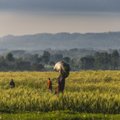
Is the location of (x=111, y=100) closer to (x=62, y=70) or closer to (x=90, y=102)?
(x=90, y=102)

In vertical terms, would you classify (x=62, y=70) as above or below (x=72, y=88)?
above

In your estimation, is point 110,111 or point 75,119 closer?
point 75,119

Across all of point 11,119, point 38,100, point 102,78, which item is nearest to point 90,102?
point 38,100

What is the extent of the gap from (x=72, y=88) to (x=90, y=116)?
27112 mm

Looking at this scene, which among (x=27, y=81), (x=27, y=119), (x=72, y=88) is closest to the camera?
(x=27, y=119)

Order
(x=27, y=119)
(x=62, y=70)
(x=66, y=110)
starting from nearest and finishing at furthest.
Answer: (x=27, y=119), (x=66, y=110), (x=62, y=70)

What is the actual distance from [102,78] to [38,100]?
40.3 metres

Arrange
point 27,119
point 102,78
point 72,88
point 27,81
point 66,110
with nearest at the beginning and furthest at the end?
point 27,119, point 66,110, point 72,88, point 27,81, point 102,78

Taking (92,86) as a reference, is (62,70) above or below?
above

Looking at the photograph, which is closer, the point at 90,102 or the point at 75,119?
the point at 75,119

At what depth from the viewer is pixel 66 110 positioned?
3231 cm

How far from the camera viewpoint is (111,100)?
113ft

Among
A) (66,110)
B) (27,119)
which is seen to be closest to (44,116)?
(27,119)

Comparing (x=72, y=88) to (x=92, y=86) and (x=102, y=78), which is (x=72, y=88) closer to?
(x=92, y=86)
